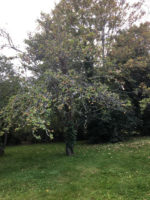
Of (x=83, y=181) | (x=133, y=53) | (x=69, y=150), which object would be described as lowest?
(x=83, y=181)

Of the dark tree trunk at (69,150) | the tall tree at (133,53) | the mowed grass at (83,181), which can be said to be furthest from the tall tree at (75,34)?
the mowed grass at (83,181)

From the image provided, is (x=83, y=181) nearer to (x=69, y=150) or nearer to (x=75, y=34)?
(x=69, y=150)

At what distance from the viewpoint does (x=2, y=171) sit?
748cm

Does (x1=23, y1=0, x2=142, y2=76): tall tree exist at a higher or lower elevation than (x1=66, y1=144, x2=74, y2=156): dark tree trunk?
higher

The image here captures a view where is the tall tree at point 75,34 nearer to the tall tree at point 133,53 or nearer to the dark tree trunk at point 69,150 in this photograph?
the tall tree at point 133,53

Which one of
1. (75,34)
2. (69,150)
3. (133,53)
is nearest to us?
(69,150)

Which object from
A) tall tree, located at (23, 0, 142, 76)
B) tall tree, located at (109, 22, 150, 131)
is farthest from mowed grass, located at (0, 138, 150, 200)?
tall tree, located at (109, 22, 150, 131)

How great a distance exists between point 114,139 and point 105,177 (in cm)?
820

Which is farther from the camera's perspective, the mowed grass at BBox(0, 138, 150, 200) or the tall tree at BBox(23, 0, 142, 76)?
the tall tree at BBox(23, 0, 142, 76)

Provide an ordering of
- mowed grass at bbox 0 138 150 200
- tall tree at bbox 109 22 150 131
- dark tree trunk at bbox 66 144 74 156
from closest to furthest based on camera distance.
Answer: mowed grass at bbox 0 138 150 200, dark tree trunk at bbox 66 144 74 156, tall tree at bbox 109 22 150 131

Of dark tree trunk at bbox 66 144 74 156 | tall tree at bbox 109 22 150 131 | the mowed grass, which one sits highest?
tall tree at bbox 109 22 150 131

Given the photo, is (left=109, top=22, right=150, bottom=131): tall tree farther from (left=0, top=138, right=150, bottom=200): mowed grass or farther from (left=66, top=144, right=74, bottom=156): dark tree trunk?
(left=0, top=138, right=150, bottom=200): mowed grass

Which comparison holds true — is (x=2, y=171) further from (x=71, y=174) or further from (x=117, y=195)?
(x=117, y=195)

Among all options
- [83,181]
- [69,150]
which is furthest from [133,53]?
[83,181]
